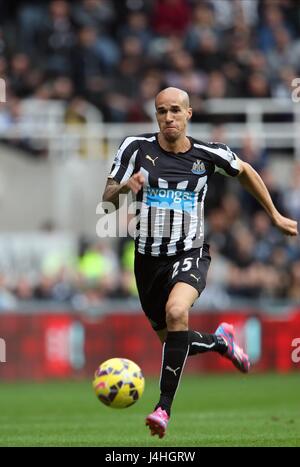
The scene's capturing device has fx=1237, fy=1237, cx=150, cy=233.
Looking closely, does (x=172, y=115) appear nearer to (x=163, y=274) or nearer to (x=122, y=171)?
(x=122, y=171)

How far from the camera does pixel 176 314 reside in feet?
30.5

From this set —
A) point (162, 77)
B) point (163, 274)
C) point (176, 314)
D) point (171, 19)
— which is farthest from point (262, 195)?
point (171, 19)

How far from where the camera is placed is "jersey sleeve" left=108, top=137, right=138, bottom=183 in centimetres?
974

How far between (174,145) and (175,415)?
366cm

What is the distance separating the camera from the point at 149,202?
985 centimetres

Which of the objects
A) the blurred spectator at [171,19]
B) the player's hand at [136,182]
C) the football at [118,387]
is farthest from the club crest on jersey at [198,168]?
the blurred spectator at [171,19]

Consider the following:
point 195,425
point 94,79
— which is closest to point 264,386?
point 195,425

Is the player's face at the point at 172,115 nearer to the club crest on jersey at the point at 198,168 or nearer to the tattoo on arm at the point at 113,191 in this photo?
the club crest on jersey at the point at 198,168

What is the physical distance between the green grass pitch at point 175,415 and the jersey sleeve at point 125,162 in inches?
82.7

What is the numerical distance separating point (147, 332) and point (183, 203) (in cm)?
903

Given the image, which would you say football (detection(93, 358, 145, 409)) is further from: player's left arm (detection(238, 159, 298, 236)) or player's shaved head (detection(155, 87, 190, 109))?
player's shaved head (detection(155, 87, 190, 109))

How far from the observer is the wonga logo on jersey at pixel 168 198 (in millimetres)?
9812

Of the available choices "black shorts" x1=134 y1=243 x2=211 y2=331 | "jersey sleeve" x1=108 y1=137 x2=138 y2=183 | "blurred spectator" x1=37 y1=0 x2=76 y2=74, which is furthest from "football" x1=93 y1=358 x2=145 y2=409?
"blurred spectator" x1=37 y1=0 x2=76 y2=74

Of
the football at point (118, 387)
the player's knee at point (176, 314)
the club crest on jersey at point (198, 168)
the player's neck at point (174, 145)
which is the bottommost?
the football at point (118, 387)
